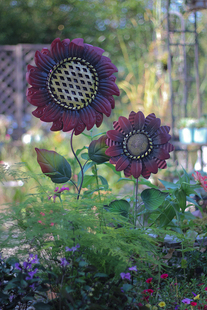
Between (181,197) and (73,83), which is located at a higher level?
(73,83)

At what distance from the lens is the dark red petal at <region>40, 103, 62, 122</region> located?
80cm

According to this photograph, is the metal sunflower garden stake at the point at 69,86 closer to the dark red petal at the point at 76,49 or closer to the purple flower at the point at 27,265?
the dark red petal at the point at 76,49

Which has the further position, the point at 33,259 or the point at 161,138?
the point at 161,138

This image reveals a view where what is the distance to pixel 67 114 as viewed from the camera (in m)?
0.81

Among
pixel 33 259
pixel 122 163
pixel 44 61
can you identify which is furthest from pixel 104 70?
pixel 33 259

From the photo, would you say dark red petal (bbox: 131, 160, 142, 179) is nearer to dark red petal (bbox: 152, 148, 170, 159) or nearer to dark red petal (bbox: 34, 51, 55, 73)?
dark red petal (bbox: 152, 148, 170, 159)

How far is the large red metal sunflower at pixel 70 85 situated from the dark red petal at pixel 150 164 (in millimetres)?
178

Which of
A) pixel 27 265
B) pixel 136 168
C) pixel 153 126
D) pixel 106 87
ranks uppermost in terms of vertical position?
pixel 106 87

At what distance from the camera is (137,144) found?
82cm

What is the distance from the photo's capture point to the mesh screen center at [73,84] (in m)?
0.80

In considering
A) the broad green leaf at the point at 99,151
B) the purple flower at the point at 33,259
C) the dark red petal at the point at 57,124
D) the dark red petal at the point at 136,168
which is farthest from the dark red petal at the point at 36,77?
the purple flower at the point at 33,259

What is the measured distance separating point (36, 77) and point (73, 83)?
10 cm

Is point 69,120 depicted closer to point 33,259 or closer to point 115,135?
point 115,135

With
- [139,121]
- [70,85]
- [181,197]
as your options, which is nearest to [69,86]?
[70,85]
